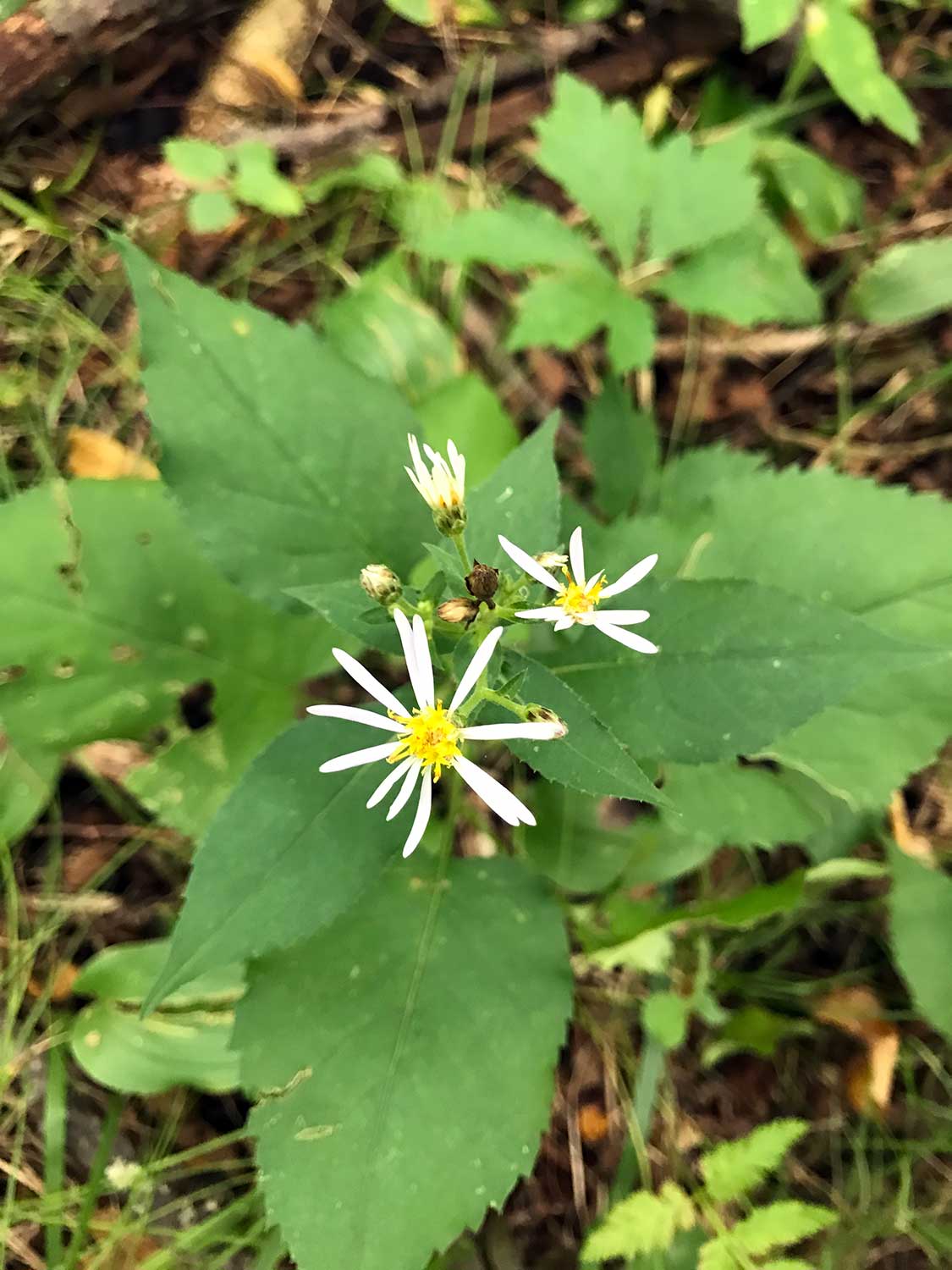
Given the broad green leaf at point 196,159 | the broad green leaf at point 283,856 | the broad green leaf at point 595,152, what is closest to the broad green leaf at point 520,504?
the broad green leaf at point 283,856

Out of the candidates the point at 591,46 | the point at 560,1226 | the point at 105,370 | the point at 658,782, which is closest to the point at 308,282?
the point at 105,370

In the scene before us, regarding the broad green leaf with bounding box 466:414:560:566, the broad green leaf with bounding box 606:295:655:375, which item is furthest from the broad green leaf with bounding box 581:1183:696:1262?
the broad green leaf with bounding box 606:295:655:375

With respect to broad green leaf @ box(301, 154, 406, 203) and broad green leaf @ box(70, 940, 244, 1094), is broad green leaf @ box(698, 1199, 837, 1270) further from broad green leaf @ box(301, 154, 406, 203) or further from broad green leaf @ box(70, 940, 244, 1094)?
broad green leaf @ box(301, 154, 406, 203)

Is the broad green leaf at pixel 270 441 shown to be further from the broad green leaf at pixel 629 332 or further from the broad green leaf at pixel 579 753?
the broad green leaf at pixel 629 332

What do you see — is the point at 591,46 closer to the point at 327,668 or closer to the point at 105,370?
the point at 105,370

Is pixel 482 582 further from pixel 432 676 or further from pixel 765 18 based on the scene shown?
pixel 765 18

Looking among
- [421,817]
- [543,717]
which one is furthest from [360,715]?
[543,717]
